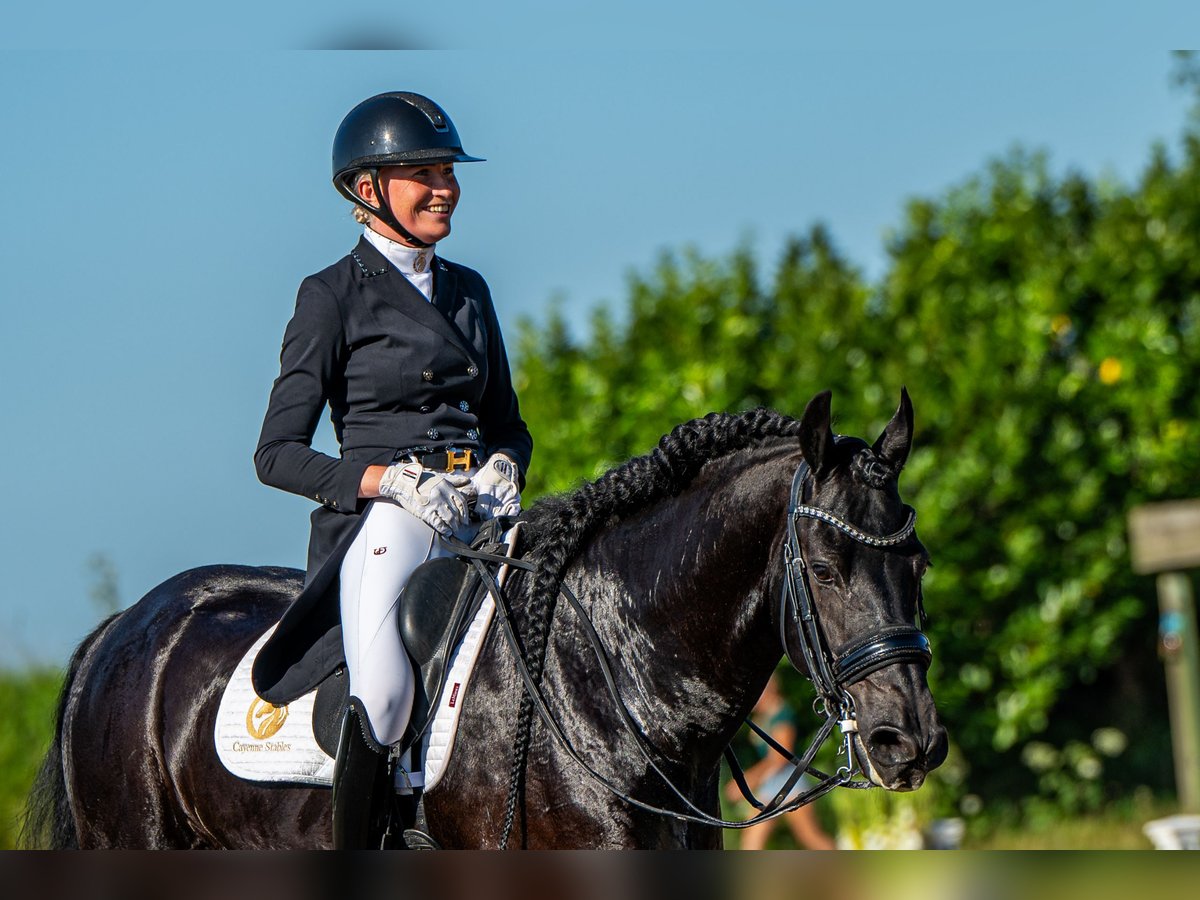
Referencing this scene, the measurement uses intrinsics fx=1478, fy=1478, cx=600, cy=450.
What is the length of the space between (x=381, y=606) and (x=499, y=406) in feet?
3.08

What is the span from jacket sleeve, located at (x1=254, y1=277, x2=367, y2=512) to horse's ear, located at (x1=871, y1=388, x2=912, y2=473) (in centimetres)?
152

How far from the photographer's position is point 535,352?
39.5 feet

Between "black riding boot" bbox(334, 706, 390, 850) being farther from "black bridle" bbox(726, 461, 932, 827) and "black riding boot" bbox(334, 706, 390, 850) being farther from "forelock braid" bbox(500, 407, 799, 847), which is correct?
"black bridle" bbox(726, 461, 932, 827)

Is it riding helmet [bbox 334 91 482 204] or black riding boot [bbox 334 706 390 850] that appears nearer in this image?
black riding boot [bbox 334 706 390 850]

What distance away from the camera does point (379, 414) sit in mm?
4543

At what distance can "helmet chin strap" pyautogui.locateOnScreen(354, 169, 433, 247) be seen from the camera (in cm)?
461

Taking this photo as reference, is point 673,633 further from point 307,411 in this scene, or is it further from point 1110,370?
point 1110,370

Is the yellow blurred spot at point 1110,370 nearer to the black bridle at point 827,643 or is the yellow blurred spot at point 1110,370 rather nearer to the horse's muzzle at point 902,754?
the black bridle at point 827,643

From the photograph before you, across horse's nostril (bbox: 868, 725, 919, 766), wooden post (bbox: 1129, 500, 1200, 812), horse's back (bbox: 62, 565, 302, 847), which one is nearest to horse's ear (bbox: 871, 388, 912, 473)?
horse's nostril (bbox: 868, 725, 919, 766)

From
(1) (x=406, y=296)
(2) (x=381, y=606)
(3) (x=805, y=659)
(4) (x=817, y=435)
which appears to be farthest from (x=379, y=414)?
(3) (x=805, y=659)

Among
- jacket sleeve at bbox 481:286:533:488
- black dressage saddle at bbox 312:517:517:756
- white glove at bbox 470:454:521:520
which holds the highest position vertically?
jacket sleeve at bbox 481:286:533:488

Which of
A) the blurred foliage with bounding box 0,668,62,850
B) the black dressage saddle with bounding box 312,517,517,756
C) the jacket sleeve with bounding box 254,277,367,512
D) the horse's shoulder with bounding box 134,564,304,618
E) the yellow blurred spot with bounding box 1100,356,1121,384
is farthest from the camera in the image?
the blurred foliage with bounding box 0,668,62,850

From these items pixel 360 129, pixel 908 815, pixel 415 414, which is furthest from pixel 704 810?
pixel 908 815

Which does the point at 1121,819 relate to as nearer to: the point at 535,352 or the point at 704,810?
the point at 535,352
